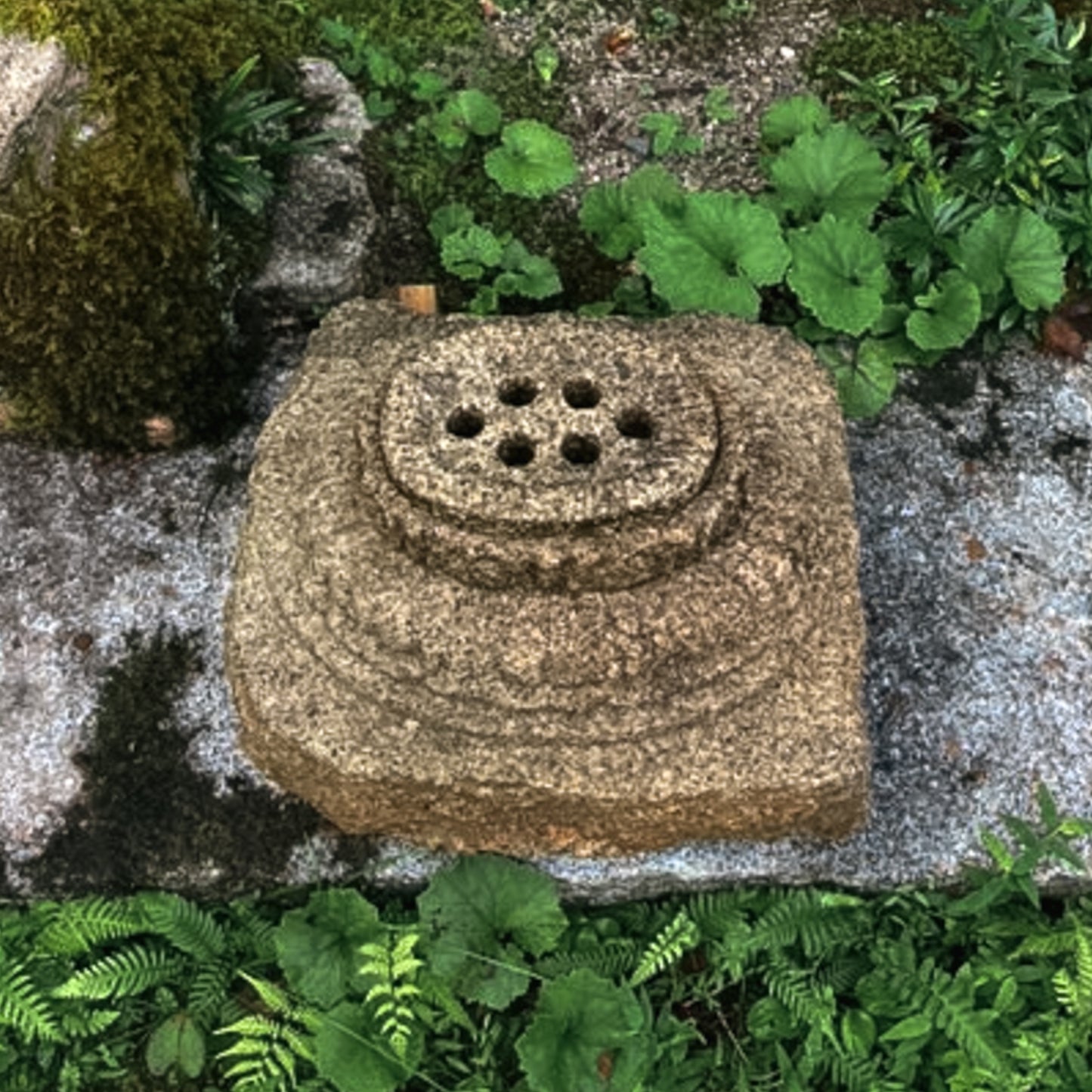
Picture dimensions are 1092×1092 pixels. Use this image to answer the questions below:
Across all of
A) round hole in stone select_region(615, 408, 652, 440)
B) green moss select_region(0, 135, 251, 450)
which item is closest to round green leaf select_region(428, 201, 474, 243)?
green moss select_region(0, 135, 251, 450)

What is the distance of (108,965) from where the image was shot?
2852 millimetres

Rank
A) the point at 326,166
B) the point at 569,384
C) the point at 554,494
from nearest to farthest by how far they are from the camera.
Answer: the point at 554,494, the point at 569,384, the point at 326,166

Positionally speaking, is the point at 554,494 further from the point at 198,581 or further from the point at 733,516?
the point at 198,581

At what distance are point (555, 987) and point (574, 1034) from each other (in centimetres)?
10

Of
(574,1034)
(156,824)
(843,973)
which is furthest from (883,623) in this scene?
(156,824)

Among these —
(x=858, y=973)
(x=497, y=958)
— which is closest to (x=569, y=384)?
(x=497, y=958)

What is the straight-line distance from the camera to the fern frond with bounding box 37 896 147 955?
2855 millimetres

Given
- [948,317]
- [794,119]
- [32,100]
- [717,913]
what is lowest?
[717,913]

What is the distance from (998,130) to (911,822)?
69.9 inches

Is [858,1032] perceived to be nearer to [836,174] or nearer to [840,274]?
[840,274]

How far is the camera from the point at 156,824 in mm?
2910

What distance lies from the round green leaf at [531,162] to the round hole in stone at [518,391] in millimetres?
1106

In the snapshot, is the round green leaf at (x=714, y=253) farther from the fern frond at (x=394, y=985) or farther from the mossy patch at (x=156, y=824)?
the fern frond at (x=394, y=985)

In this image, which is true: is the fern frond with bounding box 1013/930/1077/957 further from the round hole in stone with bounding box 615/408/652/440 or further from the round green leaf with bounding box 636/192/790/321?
the round green leaf with bounding box 636/192/790/321
